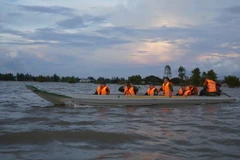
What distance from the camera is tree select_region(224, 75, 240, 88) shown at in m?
76.1

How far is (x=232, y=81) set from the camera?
7594 centimetres

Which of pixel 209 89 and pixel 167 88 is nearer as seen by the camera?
pixel 167 88

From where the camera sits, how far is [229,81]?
250ft

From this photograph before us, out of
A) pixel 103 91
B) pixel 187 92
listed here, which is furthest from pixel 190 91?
pixel 103 91

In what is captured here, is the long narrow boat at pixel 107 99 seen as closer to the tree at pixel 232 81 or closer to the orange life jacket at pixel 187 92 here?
the orange life jacket at pixel 187 92

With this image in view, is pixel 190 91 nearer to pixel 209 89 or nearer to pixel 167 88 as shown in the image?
pixel 209 89

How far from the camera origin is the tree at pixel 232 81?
76.1 meters

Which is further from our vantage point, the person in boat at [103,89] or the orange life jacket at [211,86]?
the orange life jacket at [211,86]

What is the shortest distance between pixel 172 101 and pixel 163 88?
0.99m

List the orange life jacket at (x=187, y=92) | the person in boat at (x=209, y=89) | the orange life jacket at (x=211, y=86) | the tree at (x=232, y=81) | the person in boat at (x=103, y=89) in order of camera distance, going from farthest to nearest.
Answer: the tree at (x=232, y=81)
the person in boat at (x=209, y=89)
the orange life jacket at (x=211, y=86)
the orange life jacket at (x=187, y=92)
the person in boat at (x=103, y=89)

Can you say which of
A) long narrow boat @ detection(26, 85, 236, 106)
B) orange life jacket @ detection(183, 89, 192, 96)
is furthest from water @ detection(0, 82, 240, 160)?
orange life jacket @ detection(183, 89, 192, 96)

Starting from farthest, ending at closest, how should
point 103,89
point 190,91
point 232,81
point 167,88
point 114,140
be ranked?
1. point 232,81
2. point 190,91
3. point 167,88
4. point 103,89
5. point 114,140

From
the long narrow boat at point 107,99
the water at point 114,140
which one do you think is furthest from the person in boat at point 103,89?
the water at point 114,140

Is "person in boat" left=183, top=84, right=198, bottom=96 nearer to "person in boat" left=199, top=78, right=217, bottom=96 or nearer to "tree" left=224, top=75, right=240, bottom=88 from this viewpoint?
"person in boat" left=199, top=78, right=217, bottom=96
